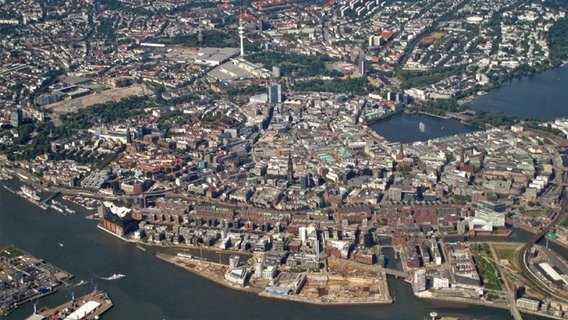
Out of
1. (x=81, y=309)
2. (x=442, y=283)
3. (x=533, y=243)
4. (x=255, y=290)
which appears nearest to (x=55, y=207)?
(x=81, y=309)

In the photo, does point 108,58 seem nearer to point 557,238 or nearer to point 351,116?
point 351,116

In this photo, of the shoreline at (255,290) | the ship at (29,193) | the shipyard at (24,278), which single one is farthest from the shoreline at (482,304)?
the ship at (29,193)

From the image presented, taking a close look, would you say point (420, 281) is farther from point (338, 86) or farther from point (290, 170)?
point (338, 86)

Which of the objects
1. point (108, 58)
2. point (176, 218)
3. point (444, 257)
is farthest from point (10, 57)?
point (444, 257)

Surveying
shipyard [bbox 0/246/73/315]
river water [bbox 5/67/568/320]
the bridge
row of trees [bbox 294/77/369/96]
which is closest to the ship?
river water [bbox 5/67/568/320]

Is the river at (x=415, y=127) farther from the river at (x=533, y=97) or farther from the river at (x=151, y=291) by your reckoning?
the river at (x=151, y=291)
